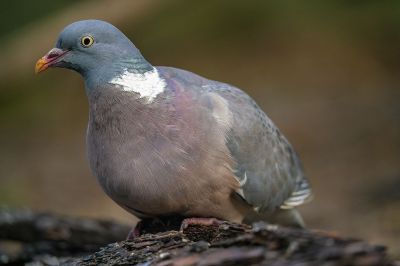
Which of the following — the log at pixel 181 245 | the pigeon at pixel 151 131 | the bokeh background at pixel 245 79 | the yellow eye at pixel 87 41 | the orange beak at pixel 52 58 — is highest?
the bokeh background at pixel 245 79

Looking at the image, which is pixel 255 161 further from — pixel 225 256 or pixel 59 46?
pixel 225 256

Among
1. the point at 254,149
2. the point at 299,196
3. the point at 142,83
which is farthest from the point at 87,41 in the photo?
the point at 299,196

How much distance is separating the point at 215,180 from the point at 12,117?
7393 millimetres

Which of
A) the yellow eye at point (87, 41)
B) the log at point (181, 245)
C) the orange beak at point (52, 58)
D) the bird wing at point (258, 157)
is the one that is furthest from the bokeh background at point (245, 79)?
the yellow eye at point (87, 41)

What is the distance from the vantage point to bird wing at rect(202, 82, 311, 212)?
4.33 m

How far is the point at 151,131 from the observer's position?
12.8 ft

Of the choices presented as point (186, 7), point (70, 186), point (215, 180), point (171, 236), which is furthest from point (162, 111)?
point (186, 7)

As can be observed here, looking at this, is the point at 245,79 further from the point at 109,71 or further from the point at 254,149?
the point at 109,71

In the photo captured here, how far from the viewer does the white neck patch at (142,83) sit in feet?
13.0

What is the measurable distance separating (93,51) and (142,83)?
0.31 m

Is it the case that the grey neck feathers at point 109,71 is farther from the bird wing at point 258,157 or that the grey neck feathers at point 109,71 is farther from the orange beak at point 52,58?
the bird wing at point 258,157

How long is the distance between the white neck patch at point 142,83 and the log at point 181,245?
772mm

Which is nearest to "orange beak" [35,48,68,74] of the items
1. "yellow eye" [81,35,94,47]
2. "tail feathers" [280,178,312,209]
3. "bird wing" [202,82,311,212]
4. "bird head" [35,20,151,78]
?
"bird head" [35,20,151,78]

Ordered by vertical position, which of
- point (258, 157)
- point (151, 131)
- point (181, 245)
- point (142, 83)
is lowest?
point (181, 245)
